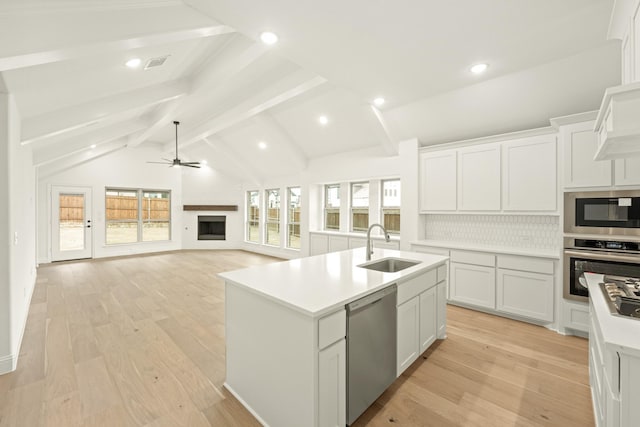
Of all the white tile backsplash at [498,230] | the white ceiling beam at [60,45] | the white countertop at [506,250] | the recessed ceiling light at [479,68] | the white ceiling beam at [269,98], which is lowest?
the white countertop at [506,250]

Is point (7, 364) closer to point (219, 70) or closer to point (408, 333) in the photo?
point (408, 333)

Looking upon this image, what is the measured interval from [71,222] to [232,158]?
177 inches

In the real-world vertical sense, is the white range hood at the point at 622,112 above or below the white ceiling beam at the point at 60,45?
below

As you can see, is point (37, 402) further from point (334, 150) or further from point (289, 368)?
point (334, 150)

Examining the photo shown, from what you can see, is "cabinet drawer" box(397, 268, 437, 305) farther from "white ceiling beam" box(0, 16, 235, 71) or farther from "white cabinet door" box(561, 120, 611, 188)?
"white ceiling beam" box(0, 16, 235, 71)

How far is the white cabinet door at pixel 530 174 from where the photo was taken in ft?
11.0

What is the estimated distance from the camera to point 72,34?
175cm

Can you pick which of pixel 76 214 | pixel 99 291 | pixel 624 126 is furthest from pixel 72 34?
pixel 76 214

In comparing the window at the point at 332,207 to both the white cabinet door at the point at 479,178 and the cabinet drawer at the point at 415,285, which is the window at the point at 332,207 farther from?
the cabinet drawer at the point at 415,285

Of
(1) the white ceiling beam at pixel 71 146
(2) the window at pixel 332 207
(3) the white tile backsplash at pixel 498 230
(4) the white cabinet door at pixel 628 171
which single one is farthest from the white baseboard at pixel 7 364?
(4) the white cabinet door at pixel 628 171

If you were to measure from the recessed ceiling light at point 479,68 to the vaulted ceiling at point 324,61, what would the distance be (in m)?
0.09

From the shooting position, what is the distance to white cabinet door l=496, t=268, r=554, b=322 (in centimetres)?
326

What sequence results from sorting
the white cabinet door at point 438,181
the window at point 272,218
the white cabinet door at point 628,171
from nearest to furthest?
1. the white cabinet door at point 628,171
2. the white cabinet door at point 438,181
3. the window at point 272,218

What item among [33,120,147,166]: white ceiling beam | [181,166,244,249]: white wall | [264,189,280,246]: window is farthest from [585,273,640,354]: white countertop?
[181,166,244,249]: white wall
